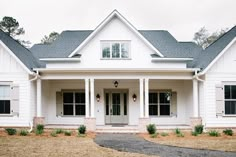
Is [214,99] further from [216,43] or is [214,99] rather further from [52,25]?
[52,25]

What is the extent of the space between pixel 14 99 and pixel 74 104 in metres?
4.41

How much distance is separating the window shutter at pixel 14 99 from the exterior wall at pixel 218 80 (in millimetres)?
10002

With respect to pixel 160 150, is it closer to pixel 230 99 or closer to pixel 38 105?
pixel 230 99

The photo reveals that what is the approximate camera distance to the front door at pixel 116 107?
23.7m

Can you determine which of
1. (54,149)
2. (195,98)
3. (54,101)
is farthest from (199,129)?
(54,101)

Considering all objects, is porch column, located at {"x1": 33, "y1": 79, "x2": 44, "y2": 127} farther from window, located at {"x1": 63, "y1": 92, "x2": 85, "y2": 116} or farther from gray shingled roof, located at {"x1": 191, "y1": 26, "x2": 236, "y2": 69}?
gray shingled roof, located at {"x1": 191, "y1": 26, "x2": 236, "y2": 69}

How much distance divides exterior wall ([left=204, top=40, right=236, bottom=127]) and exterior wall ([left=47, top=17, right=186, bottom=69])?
2001 mm

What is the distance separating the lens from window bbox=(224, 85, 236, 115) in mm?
20281

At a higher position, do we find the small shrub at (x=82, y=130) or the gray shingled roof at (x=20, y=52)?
the gray shingled roof at (x=20, y=52)

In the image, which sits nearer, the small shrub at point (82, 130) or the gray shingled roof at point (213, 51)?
the small shrub at point (82, 130)

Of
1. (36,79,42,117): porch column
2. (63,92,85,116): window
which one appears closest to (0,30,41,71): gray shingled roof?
(36,79,42,117): porch column

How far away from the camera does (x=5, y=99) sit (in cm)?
2045

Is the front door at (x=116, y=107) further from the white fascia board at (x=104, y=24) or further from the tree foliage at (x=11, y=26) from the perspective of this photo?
the tree foliage at (x=11, y=26)

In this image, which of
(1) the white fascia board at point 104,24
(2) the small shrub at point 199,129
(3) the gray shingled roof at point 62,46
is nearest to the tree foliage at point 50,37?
Answer: (3) the gray shingled roof at point 62,46
